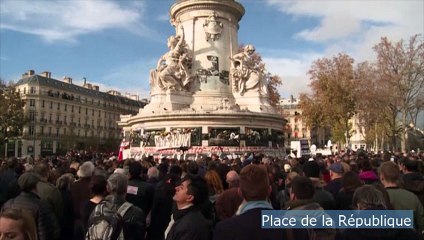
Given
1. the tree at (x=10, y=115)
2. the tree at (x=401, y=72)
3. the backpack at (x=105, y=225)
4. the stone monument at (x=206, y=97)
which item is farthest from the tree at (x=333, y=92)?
the backpack at (x=105, y=225)

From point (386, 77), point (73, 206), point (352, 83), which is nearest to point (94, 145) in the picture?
point (352, 83)

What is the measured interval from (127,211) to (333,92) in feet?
153

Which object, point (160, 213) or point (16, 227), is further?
point (160, 213)

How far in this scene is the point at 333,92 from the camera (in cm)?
4950

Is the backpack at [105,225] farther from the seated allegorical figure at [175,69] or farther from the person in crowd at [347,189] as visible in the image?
the seated allegorical figure at [175,69]

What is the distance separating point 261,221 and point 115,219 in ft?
6.72

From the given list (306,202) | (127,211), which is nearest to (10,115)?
(127,211)

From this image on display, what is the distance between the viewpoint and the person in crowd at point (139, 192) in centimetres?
761

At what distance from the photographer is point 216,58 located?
34.3m

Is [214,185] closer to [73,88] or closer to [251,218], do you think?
[251,218]

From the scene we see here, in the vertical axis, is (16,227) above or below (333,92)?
below

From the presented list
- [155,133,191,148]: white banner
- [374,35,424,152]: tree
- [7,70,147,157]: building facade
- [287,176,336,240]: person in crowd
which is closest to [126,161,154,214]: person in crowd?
[287,176,336,240]: person in crowd

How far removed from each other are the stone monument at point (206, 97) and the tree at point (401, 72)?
13.6 m

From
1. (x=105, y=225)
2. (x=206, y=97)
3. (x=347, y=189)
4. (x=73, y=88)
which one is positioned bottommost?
(x=105, y=225)
